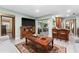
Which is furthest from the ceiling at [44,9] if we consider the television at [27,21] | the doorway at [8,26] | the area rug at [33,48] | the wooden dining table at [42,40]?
the area rug at [33,48]

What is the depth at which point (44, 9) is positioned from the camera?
2318 millimetres

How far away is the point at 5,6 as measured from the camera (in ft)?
7.31

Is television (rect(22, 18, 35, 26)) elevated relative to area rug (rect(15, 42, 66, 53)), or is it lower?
elevated

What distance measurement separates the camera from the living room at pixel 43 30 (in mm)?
2283

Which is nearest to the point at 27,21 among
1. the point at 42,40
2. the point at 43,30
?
the point at 43,30

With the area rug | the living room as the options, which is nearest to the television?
the living room

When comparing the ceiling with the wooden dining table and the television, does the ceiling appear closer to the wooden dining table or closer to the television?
the television

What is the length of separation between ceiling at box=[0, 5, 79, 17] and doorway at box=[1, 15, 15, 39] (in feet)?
0.78

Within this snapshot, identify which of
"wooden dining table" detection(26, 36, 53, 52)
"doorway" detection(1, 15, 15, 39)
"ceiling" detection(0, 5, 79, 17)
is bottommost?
"wooden dining table" detection(26, 36, 53, 52)

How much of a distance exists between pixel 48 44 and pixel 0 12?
1.32 m

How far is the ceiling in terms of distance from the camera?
2250 mm

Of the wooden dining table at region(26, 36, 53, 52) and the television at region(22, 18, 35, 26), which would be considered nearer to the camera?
the wooden dining table at region(26, 36, 53, 52)

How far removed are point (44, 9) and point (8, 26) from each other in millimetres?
964

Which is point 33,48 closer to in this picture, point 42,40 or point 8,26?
point 42,40
